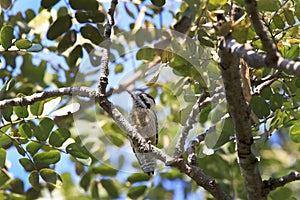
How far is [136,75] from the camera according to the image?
11.1ft

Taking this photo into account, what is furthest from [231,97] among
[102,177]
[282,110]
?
[102,177]

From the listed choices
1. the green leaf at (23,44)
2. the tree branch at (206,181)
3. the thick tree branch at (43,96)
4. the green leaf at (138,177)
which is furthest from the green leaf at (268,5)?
the green leaf at (138,177)

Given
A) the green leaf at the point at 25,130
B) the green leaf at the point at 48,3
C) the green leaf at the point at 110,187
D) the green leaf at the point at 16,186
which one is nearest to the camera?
the green leaf at the point at 25,130

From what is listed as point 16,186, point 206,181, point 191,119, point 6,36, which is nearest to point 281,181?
point 206,181

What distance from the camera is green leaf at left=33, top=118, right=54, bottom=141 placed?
8.92 ft

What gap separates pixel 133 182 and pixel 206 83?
114cm

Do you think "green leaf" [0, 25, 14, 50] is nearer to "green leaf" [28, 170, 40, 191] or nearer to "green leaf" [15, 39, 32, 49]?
"green leaf" [15, 39, 32, 49]

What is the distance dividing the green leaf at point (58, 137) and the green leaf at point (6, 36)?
45 centimetres

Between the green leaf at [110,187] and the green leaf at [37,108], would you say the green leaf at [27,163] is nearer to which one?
the green leaf at [37,108]

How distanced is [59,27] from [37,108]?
0.67m

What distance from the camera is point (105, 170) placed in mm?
3791

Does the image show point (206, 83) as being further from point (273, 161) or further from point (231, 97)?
point (273, 161)

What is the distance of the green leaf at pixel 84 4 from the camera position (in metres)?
3.09

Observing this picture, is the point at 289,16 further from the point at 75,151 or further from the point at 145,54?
the point at 75,151
